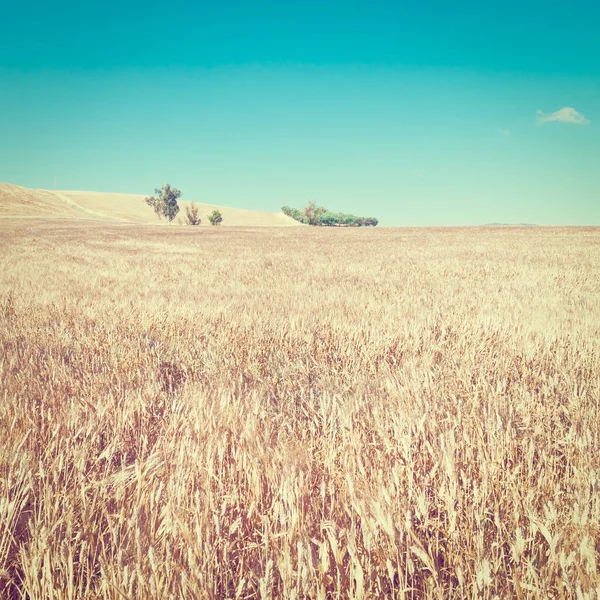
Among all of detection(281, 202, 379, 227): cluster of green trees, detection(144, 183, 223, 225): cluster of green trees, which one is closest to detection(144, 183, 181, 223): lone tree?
detection(144, 183, 223, 225): cluster of green trees

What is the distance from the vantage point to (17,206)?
8175cm

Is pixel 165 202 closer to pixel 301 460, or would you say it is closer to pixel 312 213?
pixel 312 213

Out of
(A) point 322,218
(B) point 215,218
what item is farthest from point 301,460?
(A) point 322,218

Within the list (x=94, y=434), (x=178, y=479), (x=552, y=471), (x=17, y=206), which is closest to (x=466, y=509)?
(x=552, y=471)

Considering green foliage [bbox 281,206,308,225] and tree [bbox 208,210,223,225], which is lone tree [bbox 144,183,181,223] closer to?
tree [bbox 208,210,223,225]

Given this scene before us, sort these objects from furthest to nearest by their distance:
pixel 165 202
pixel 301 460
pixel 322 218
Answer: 1. pixel 322 218
2. pixel 165 202
3. pixel 301 460

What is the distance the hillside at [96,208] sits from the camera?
83887 millimetres

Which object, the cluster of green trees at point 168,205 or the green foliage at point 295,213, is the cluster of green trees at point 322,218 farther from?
the cluster of green trees at point 168,205

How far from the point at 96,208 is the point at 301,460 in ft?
439

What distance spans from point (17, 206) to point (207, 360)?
102 m

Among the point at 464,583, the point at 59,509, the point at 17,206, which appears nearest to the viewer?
the point at 464,583

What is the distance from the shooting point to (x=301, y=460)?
1532 mm

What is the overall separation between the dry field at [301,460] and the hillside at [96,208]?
84461 millimetres

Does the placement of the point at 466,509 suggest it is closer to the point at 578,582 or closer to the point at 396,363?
the point at 578,582
